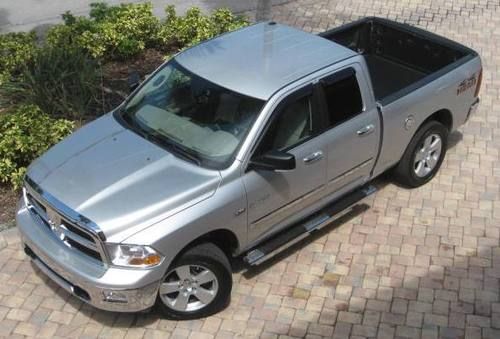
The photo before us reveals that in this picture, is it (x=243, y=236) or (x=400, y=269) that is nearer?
(x=243, y=236)

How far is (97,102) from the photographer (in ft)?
30.4

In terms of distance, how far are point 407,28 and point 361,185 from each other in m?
2.47

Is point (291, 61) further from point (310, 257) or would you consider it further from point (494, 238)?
point (494, 238)

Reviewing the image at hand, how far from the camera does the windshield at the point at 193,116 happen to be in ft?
21.1

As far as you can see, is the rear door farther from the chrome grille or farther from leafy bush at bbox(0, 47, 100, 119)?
leafy bush at bbox(0, 47, 100, 119)

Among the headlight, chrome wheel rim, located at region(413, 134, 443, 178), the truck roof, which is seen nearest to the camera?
the headlight

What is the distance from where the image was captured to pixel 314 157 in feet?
22.4

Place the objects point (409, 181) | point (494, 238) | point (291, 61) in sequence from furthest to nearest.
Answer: point (409, 181) → point (494, 238) → point (291, 61)

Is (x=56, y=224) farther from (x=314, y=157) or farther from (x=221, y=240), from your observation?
(x=314, y=157)

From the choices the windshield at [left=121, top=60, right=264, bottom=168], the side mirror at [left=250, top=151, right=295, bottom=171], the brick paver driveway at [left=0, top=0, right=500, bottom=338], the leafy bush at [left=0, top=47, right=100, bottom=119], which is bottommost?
the brick paver driveway at [left=0, top=0, right=500, bottom=338]

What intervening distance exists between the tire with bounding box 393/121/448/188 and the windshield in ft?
7.48

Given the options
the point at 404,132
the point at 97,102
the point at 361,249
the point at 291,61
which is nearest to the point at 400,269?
the point at 361,249

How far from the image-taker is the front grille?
19.4ft

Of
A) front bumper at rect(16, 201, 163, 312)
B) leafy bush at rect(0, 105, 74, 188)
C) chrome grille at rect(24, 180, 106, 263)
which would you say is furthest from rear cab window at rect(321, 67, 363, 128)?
leafy bush at rect(0, 105, 74, 188)
